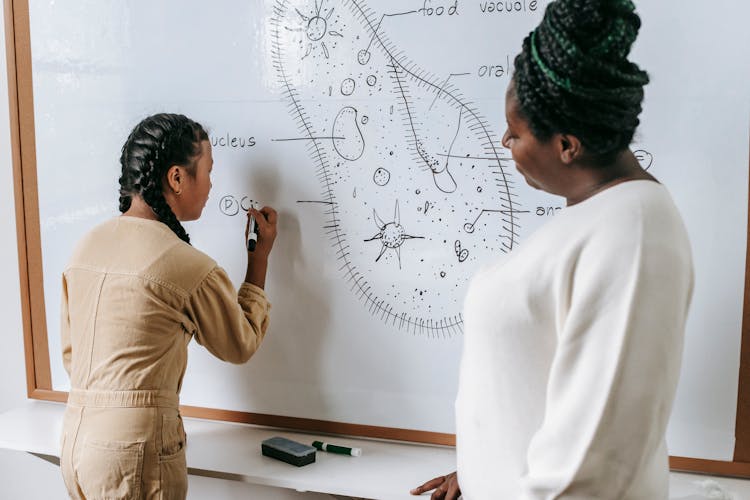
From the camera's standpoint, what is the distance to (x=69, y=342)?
1.46 m

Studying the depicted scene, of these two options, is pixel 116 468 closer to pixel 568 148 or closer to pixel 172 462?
pixel 172 462

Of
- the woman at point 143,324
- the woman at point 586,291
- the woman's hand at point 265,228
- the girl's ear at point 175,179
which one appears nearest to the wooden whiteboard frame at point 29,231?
the woman at point 143,324

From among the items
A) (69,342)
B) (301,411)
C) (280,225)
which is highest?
(280,225)

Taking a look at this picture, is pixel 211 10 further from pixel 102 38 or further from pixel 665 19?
pixel 665 19

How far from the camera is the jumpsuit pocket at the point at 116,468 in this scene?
1295mm

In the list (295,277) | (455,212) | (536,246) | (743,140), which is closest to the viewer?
(536,246)

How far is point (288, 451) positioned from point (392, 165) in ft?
1.87

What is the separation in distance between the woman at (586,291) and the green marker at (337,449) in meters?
0.54

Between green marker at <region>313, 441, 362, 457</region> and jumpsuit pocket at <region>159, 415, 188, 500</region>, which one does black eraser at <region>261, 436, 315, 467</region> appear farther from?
jumpsuit pocket at <region>159, 415, 188, 500</region>

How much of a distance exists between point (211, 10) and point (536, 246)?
942mm

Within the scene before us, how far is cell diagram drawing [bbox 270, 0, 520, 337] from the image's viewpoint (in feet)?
4.46

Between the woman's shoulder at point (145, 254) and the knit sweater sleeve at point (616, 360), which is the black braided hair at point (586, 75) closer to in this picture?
the knit sweater sleeve at point (616, 360)

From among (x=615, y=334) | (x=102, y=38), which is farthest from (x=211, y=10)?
(x=615, y=334)

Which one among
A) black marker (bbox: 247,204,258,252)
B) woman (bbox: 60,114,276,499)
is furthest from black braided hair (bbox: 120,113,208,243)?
black marker (bbox: 247,204,258,252)
